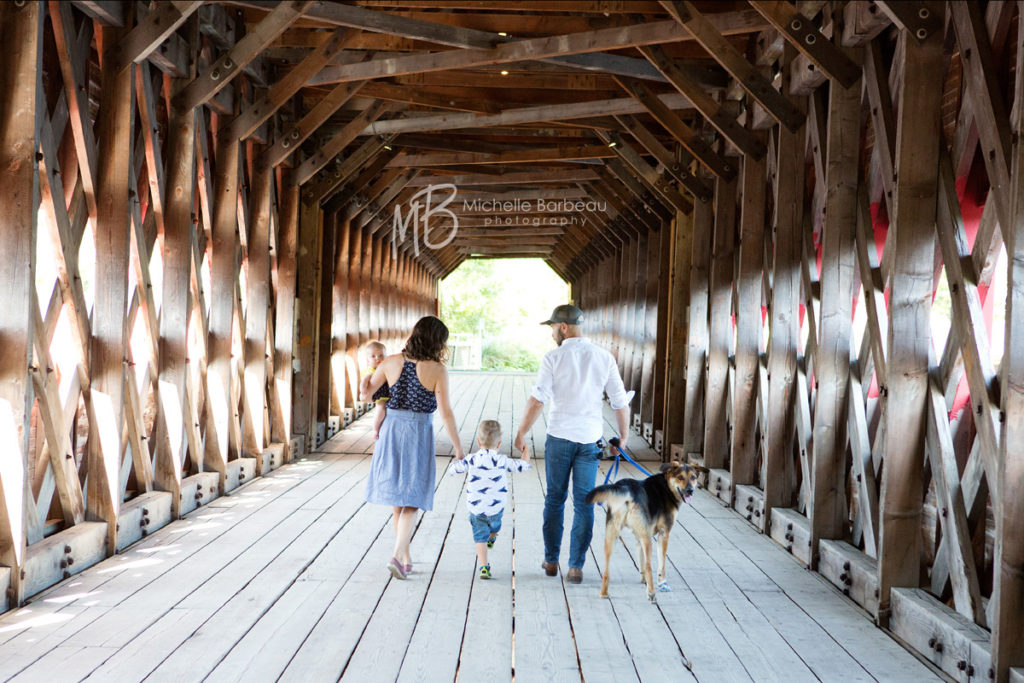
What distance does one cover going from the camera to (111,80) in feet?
16.9

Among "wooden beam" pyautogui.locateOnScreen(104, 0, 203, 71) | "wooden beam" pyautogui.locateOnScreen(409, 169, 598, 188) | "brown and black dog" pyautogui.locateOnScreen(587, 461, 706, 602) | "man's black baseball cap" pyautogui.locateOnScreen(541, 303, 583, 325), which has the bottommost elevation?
"brown and black dog" pyautogui.locateOnScreen(587, 461, 706, 602)

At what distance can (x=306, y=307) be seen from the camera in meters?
9.46

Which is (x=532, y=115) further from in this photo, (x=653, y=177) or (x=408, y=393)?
(x=408, y=393)

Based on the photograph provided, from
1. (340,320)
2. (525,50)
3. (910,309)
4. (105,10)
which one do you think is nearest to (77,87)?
(105,10)

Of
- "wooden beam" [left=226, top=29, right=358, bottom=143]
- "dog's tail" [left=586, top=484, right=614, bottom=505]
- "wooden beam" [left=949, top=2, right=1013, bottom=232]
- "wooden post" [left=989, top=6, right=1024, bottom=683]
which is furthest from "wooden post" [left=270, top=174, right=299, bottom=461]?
"wooden post" [left=989, top=6, right=1024, bottom=683]

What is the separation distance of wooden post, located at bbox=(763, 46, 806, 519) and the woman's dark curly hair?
93.5 inches

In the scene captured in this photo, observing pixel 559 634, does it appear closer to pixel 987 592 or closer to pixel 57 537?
pixel 987 592

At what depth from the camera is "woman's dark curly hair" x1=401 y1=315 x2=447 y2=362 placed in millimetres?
4895

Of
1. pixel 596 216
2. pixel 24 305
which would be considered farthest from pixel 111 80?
pixel 596 216

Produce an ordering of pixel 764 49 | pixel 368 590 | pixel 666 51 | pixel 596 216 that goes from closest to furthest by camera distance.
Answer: pixel 368 590 < pixel 764 49 < pixel 666 51 < pixel 596 216

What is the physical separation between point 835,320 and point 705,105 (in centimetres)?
236

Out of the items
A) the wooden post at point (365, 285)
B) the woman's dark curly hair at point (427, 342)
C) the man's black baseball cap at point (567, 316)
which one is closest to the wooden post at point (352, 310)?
the wooden post at point (365, 285)

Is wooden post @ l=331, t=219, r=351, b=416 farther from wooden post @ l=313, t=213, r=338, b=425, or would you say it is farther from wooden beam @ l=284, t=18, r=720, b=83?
wooden beam @ l=284, t=18, r=720, b=83

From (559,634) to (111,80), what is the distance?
3.77 m
